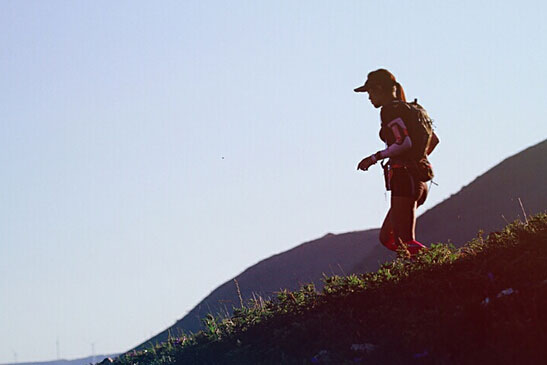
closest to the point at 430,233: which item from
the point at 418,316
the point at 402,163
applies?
the point at 402,163

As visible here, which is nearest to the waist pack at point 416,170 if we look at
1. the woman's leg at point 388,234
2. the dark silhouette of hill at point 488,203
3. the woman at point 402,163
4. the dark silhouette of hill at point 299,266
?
the woman at point 402,163

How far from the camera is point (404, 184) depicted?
421 inches

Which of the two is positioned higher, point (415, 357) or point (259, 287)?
point (259, 287)

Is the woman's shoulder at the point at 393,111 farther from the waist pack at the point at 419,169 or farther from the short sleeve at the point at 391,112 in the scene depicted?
the waist pack at the point at 419,169

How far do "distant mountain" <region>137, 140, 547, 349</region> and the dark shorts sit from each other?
23.4 meters

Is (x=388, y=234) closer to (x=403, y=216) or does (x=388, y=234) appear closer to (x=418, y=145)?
(x=403, y=216)

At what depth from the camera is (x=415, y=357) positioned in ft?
25.6

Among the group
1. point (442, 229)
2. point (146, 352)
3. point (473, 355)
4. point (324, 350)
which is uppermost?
point (442, 229)

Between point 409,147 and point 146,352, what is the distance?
5636mm

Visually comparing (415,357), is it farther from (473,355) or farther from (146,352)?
(146,352)

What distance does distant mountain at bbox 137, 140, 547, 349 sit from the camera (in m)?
35.9

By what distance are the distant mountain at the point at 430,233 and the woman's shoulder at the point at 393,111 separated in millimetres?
23452

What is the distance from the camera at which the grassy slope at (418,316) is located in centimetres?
768

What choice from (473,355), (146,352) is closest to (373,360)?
(473,355)
